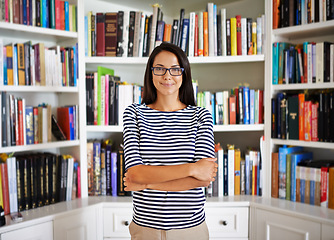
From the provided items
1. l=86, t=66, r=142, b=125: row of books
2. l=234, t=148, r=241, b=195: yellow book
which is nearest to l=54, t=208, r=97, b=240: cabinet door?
l=86, t=66, r=142, b=125: row of books

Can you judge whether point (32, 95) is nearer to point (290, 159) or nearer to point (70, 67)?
point (70, 67)

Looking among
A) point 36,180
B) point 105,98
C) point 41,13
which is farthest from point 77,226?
point 41,13

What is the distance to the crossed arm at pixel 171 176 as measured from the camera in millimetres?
1225

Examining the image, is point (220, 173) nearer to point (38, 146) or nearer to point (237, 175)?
point (237, 175)

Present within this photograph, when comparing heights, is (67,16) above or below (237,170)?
above

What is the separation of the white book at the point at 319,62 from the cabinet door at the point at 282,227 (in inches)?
30.6

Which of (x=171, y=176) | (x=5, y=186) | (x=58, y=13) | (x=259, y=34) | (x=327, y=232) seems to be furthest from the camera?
(x=259, y=34)

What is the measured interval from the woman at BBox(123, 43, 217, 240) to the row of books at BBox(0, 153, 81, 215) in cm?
80

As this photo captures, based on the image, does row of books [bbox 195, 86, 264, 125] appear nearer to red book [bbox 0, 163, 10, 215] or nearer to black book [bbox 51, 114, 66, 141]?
black book [bbox 51, 114, 66, 141]

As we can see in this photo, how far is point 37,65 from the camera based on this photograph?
1.88m

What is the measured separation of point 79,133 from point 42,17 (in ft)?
2.33

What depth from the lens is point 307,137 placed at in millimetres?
1897

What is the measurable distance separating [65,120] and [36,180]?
397 millimetres

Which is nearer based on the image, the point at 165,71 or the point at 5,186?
the point at 165,71
